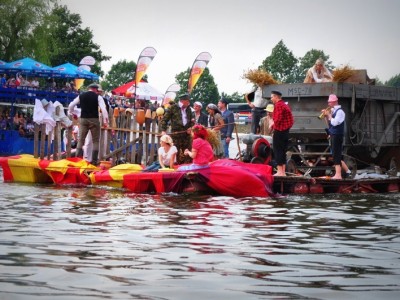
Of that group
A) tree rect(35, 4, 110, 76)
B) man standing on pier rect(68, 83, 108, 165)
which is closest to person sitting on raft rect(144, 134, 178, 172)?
man standing on pier rect(68, 83, 108, 165)

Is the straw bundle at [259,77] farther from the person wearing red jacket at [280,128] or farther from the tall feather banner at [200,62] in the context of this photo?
the tall feather banner at [200,62]

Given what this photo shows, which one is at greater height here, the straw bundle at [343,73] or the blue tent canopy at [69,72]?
the blue tent canopy at [69,72]

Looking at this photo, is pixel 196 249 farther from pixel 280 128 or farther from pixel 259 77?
pixel 259 77

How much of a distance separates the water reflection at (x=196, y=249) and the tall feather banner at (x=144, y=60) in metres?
22.6

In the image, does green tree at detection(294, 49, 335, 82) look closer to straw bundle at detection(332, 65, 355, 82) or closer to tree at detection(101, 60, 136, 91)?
tree at detection(101, 60, 136, 91)

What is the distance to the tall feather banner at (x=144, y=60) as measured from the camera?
38.2 meters

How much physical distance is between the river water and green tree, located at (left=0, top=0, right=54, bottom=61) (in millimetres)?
43008

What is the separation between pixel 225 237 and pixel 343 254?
5.75 feet

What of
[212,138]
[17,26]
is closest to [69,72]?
[17,26]

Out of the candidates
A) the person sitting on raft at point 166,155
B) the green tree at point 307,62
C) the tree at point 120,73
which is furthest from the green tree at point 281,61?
the person sitting on raft at point 166,155

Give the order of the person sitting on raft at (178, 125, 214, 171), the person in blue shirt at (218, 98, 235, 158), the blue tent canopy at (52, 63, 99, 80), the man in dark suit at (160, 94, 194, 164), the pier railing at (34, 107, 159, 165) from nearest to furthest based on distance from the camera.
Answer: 1. the person sitting on raft at (178, 125, 214, 171)
2. the man in dark suit at (160, 94, 194, 164)
3. the pier railing at (34, 107, 159, 165)
4. the person in blue shirt at (218, 98, 235, 158)
5. the blue tent canopy at (52, 63, 99, 80)

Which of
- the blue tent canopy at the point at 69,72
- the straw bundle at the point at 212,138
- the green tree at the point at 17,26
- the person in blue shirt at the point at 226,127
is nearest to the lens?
the straw bundle at the point at 212,138

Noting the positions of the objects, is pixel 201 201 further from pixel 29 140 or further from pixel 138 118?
pixel 29 140

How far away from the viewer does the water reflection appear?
7223 millimetres
